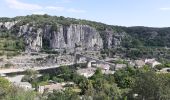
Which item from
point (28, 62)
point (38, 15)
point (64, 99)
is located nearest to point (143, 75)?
point (64, 99)

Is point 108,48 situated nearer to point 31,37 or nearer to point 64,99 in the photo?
point 31,37

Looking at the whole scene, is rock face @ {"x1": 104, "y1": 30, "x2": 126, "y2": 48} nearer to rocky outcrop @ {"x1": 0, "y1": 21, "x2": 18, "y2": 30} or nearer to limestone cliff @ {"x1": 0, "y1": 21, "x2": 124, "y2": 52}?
limestone cliff @ {"x1": 0, "y1": 21, "x2": 124, "y2": 52}

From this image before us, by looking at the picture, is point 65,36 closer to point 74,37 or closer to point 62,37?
point 62,37

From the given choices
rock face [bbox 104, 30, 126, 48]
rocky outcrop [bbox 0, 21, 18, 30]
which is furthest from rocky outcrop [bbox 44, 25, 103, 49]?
rocky outcrop [bbox 0, 21, 18, 30]

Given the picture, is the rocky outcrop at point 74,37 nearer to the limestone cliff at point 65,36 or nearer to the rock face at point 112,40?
the limestone cliff at point 65,36

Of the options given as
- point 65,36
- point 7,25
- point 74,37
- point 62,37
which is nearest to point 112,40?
point 74,37

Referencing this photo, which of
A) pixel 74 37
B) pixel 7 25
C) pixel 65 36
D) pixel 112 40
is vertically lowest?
pixel 112 40

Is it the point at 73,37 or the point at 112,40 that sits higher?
the point at 73,37

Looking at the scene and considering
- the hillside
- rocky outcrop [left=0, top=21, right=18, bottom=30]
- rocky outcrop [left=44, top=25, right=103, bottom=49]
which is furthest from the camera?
rocky outcrop [left=0, top=21, right=18, bottom=30]

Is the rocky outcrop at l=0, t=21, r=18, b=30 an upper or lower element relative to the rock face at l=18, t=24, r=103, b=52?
upper
